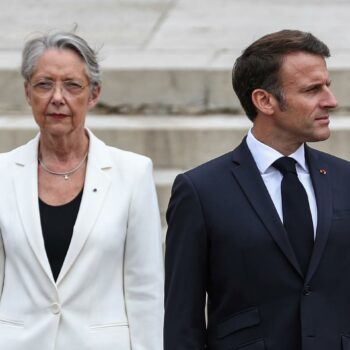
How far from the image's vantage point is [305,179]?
4.25m

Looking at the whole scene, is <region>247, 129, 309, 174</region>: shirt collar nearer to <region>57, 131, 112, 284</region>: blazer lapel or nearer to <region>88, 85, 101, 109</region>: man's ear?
<region>57, 131, 112, 284</region>: blazer lapel

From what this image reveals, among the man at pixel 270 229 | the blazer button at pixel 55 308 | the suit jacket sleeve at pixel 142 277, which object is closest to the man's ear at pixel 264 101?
the man at pixel 270 229

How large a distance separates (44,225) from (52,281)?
0.62 feet

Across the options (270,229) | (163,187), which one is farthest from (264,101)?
(163,187)

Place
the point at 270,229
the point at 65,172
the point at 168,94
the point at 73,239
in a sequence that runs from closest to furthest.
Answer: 1. the point at 270,229
2. the point at 73,239
3. the point at 65,172
4. the point at 168,94

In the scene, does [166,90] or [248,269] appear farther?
[166,90]

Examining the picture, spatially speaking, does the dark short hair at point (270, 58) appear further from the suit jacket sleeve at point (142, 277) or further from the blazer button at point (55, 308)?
the blazer button at point (55, 308)

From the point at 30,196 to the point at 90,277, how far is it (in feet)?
1.15

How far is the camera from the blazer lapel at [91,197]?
464 centimetres

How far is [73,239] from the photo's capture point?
4.64 metres

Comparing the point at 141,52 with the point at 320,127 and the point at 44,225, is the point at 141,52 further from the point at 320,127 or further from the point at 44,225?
the point at 320,127

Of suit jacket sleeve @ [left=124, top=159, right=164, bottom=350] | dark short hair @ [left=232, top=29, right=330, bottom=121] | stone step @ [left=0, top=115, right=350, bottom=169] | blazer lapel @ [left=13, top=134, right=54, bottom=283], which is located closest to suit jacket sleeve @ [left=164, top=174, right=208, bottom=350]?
dark short hair @ [left=232, top=29, right=330, bottom=121]

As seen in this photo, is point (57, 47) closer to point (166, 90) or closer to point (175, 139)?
point (175, 139)

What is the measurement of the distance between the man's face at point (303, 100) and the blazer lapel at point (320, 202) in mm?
96
